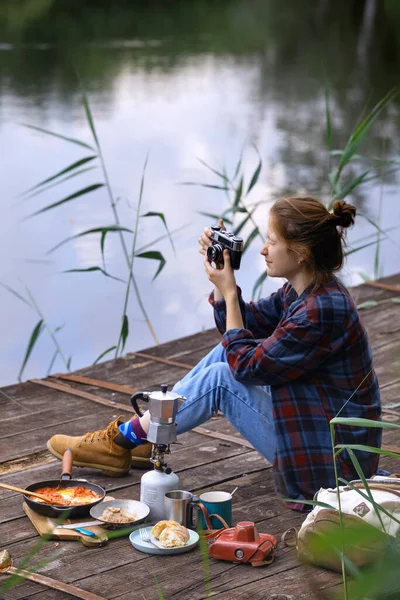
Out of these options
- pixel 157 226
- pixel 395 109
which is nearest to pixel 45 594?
pixel 157 226

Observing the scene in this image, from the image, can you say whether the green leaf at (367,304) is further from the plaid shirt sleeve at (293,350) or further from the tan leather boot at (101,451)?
the plaid shirt sleeve at (293,350)

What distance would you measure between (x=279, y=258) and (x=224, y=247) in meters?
0.22

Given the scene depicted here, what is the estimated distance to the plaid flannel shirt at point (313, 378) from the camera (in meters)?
2.45

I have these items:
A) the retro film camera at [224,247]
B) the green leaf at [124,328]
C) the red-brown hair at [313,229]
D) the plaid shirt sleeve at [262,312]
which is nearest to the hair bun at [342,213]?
the red-brown hair at [313,229]

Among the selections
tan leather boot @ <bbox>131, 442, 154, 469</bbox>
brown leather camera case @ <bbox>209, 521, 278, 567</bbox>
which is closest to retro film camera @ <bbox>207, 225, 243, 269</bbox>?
tan leather boot @ <bbox>131, 442, 154, 469</bbox>

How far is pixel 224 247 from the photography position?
8.78 feet

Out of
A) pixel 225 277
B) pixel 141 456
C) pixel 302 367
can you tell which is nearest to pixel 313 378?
pixel 302 367

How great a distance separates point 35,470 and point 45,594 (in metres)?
0.84

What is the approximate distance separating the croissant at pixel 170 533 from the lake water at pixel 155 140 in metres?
1.20

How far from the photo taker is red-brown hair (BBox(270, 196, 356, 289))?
247cm

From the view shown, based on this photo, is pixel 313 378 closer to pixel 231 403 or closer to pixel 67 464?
pixel 231 403

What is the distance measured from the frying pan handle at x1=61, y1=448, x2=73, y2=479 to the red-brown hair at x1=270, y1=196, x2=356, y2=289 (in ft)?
2.95

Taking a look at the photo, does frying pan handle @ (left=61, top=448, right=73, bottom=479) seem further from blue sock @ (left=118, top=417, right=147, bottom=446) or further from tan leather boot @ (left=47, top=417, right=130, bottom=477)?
blue sock @ (left=118, top=417, right=147, bottom=446)

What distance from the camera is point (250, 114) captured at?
11.3m
